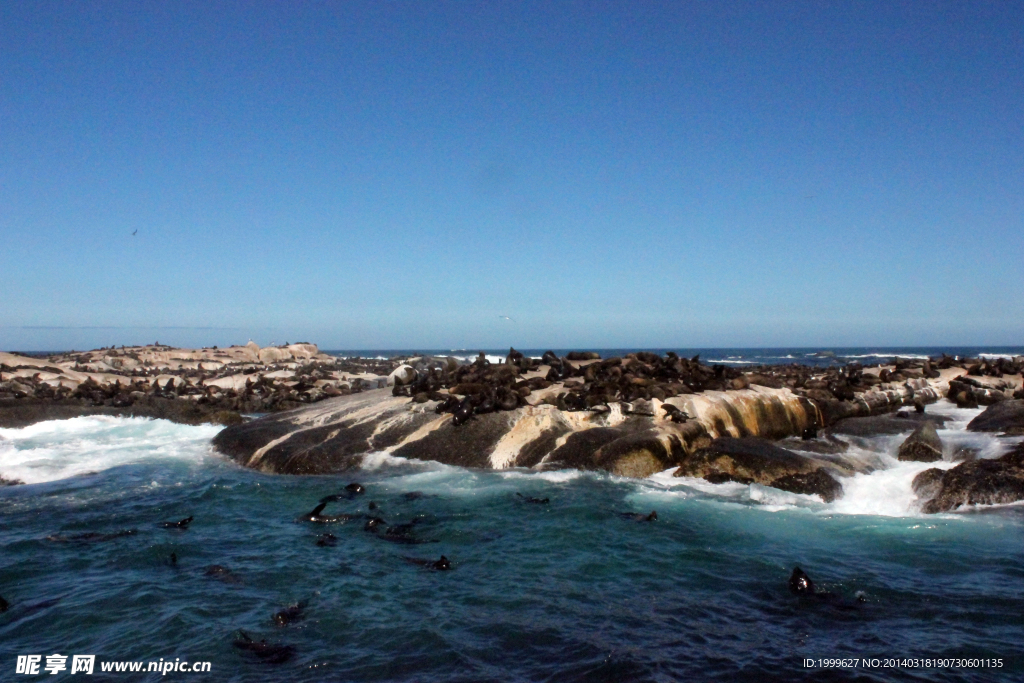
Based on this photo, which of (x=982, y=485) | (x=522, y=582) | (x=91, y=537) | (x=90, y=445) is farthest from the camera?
(x=90, y=445)

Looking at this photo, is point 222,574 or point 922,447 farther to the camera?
point 922,447

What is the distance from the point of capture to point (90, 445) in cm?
1661

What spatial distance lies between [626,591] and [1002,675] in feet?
10.9

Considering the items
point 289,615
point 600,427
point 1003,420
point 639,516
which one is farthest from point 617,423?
point 1003,420

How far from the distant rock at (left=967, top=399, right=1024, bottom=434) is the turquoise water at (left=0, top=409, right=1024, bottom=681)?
13.4 feet

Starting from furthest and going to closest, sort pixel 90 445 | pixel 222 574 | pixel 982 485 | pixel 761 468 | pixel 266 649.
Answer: pixel 90 445 → pixel 761 468 → pixel 982 485 → pixel 222 574 → pixel 266 649

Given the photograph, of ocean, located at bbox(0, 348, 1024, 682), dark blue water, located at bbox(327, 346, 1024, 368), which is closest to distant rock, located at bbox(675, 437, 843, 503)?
ocean, located at bbox(0, 348, 1024, 682)

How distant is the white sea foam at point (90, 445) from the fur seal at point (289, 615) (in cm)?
935

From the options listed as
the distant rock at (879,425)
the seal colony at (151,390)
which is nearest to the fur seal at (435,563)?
the distant rock at (879,425)

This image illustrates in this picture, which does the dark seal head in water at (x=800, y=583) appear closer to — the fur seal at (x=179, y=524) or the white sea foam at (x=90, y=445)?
the fur seal at (x=179, y=524)

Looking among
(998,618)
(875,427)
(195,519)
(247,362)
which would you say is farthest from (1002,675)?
(247,362)

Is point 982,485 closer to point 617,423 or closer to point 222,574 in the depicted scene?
point 617,423

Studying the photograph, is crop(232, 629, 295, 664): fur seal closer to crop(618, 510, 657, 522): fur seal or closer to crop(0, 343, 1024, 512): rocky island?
crop(618, 510, 657, 522): fur seal

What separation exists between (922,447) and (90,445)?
65.5ft
